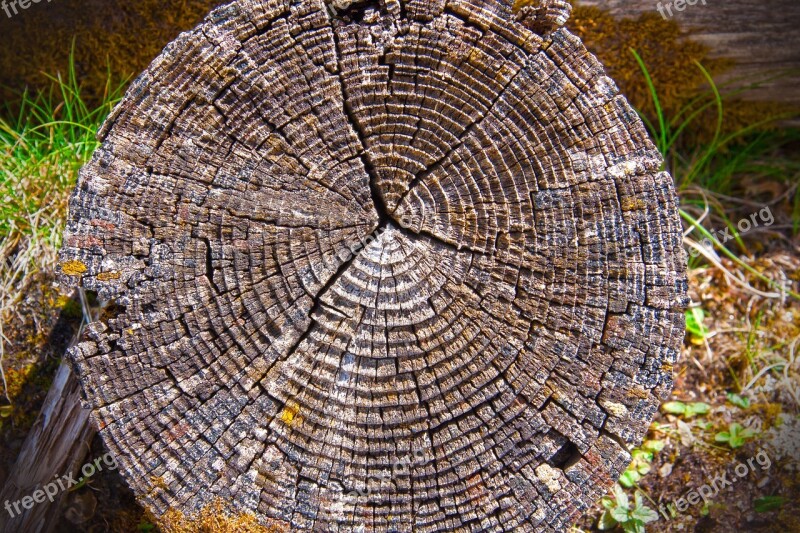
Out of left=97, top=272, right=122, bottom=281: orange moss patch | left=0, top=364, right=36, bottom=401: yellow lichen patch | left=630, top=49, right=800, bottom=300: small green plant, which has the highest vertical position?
left=97, top=272, right=122, bottom=281: orange moss patch

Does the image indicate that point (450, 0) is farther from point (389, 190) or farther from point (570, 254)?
point (570, 254)

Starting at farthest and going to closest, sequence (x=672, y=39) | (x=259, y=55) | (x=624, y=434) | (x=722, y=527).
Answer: (x=672, y=39), (x=722, y=527), (x=624, y=434), (x=259, y=55)

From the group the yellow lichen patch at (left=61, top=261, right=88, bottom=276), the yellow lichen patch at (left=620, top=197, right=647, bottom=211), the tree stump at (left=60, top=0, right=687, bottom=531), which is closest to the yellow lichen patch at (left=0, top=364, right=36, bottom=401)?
the tree stump at (left=60, top=0, right=687, bottom=531)

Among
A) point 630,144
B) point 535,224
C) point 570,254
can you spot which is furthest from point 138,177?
point 630,144

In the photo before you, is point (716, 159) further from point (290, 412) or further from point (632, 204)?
point (290, 412)

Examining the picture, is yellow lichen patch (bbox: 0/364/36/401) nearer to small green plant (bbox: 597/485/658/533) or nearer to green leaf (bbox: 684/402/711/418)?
small green plant (bbox: 597/485/658/533)

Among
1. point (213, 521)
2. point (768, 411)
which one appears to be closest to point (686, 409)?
point (768, 411)

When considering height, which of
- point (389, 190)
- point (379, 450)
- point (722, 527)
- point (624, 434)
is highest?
point (389, 190)
